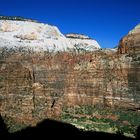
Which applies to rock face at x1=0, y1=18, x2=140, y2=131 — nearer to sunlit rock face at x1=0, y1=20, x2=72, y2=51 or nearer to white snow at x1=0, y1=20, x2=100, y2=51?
white snow at x1=0, y1=20, x2=100, y2=51

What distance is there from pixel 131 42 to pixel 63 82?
9.42 meters

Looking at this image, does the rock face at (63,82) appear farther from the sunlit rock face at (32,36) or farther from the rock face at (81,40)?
the rock face at (81,40)

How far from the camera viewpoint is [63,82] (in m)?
37.9

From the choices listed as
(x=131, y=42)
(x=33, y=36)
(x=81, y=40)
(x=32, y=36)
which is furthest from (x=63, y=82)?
(x=81, y=40)

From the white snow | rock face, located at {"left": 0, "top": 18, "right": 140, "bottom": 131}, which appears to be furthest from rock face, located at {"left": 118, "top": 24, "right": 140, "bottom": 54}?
the white snow

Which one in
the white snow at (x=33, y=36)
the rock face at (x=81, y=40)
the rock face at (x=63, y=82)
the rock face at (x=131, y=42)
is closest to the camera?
the rock face at (x=63, y=82)

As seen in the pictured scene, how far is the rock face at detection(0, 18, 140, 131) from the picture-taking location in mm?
32688

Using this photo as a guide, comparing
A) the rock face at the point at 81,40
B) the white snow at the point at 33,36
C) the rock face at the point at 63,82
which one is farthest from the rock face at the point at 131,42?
the rock face at the point at 81,40

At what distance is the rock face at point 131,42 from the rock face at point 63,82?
2.18ft

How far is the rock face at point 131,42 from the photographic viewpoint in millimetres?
33062

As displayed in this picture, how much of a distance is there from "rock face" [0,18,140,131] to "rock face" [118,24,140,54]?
666mm

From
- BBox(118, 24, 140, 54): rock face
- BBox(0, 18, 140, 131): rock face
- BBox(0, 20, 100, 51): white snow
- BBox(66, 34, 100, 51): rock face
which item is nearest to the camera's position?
BBox(0, 18, 140, 131): rock face

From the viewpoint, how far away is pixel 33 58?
40.1 metres

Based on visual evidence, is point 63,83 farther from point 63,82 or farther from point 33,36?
point 33,36
